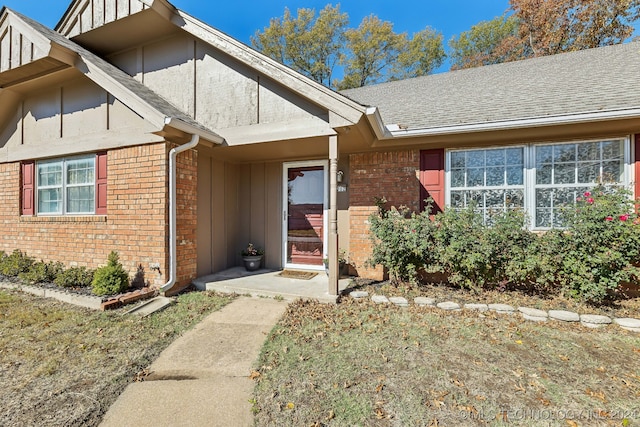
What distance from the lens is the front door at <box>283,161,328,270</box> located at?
6.48 m

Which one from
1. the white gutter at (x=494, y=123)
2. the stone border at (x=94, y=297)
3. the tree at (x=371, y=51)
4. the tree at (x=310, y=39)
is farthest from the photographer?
the tree at (x=310, y=39)

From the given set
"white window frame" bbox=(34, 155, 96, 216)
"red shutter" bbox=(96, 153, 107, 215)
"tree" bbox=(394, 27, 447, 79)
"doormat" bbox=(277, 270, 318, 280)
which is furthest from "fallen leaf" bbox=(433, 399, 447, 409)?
"tree" bbox=(394, 27, 447, 79)

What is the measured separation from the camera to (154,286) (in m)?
4.97

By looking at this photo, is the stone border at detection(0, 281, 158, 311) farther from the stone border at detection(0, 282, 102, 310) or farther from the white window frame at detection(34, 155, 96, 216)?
the white window frame at detection(34, 155, 96, 216)

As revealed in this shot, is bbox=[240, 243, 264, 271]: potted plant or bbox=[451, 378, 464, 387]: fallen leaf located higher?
bbox=[240, 243, 264, 271]: potted plant

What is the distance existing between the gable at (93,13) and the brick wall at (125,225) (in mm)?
2521

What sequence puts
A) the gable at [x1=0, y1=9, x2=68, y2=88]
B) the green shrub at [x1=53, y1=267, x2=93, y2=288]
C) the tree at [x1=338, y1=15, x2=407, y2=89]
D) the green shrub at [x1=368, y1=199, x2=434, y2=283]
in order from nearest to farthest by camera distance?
the green shrub at [x1=368, y1=199, x2=434, y2=283] < the green shrub at [x1=53, y1=267, x2=93, y2=288] < the gable at [x1=0, y1=9, x2=68, y2=88] < the tree at [x1=338, y1=15, x2=407, y2=89]

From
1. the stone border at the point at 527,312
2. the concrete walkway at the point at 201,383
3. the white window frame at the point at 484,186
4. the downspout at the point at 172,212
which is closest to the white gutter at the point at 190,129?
the downspout at the point at 172,212

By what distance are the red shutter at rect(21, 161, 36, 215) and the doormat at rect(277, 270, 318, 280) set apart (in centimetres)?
573

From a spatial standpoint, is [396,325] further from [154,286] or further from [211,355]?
[154,286]

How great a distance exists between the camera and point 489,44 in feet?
56.2

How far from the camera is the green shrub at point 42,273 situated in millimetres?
5532

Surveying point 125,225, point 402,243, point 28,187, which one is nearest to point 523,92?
point 402,243

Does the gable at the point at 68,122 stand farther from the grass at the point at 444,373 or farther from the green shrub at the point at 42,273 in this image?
the grass at the point at 444,373
